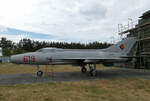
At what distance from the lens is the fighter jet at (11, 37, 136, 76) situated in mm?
9922

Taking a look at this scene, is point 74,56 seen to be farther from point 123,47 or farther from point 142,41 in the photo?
point 142,41

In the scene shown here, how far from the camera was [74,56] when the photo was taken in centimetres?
1088

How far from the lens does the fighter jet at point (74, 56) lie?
9.92 m

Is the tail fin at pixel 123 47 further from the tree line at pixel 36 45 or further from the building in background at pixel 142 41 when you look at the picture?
the tree line at pixel 36 45

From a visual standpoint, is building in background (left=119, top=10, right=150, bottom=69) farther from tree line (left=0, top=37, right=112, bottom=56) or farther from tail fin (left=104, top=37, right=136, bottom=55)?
tree line (left=0, top=37, right=112, bottom=56)

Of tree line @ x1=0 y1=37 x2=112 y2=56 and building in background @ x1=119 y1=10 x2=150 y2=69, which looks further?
tree line @ x1=0 y1=37 x2=112 y2=56

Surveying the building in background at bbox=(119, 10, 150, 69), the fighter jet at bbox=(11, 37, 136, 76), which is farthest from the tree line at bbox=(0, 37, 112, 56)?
the fighter jet at bbox=(11, 37, 136, 76)

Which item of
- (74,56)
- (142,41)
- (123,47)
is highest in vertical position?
(142,41)

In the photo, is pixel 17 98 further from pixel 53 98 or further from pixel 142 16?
pixel 142 16

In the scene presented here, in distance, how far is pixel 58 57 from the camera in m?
10.5

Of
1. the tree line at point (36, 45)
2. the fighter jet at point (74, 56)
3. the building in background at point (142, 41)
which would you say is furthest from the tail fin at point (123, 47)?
the tree line at point (36, 45)

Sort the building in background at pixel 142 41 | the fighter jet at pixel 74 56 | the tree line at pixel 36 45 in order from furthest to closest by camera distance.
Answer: the tree line at pixel 36 45 → the building in background at pixel 142 41 → the fighter jet at pixel 74 56

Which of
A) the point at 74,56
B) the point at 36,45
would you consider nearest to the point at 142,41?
the point at 74,56

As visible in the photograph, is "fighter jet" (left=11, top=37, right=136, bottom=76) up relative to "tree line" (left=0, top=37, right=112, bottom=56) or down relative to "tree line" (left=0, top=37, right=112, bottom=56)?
down
